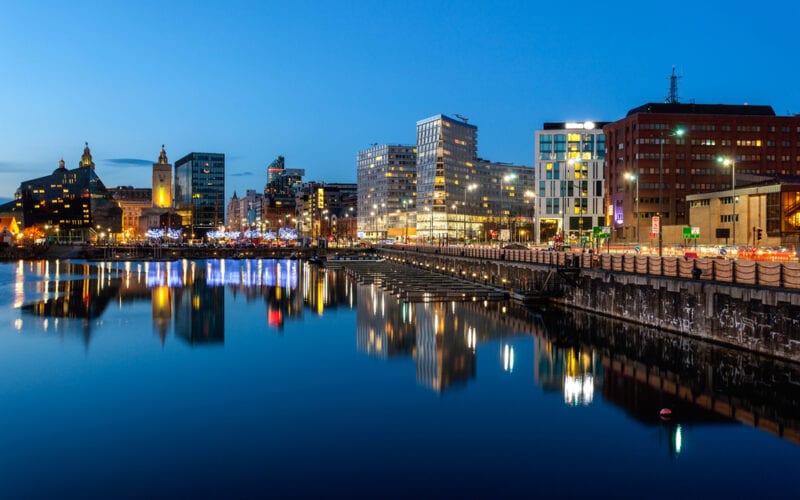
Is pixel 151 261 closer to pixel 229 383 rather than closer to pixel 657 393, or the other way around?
pixel 229 383

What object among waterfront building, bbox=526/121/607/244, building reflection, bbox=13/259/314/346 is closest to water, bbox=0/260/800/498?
building reflection, bbox=13/259/314/346

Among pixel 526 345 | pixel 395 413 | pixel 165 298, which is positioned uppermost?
pixel 165 298

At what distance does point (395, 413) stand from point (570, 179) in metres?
148

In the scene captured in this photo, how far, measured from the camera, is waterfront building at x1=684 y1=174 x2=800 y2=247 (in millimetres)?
82188

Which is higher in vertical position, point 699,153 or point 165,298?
point 699,153

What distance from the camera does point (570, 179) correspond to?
17012 centimetres

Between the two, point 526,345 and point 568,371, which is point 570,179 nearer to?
point 526,345

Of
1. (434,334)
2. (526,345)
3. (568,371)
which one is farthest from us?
(434,334)

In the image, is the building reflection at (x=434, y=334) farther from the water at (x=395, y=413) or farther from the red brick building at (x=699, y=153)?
the red brick building at (x=699, y=153)

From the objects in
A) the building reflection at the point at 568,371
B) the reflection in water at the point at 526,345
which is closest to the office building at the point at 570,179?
the reflection in water at the point at 526,345

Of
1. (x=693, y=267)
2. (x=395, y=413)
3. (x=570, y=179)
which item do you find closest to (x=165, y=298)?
(x=395, y=413)

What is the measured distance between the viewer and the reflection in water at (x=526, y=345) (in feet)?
103

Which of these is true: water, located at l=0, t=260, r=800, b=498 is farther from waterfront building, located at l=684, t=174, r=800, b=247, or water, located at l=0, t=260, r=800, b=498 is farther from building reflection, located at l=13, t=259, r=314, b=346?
waterfront building, located at l=684, t=174, r=800, b=247

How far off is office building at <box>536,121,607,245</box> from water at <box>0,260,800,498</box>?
118 metres
